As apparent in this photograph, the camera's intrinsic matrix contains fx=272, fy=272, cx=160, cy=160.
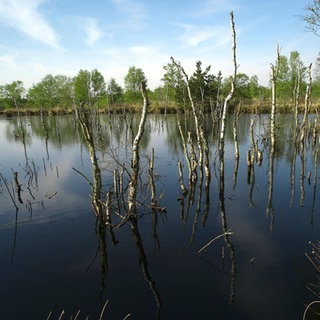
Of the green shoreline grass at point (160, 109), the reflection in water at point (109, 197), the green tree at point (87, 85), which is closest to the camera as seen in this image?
the reflection in water at point (109, 197)

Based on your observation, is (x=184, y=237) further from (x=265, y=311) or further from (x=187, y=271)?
(x=265, y=311)

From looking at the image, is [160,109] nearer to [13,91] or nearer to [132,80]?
[132,80]

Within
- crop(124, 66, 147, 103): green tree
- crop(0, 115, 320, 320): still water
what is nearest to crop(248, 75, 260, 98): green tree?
crop(124, 66, 147, 103): green tree

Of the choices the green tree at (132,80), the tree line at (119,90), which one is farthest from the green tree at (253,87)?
the green tree at (132,80)

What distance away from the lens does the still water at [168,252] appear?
705 cm

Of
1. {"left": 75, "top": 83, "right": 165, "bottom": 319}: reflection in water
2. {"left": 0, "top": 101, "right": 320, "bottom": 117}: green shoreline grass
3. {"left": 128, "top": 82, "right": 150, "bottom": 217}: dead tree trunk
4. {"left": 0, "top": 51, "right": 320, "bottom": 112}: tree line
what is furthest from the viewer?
{"left": 0, "top": 51, "right": 320, "bottom": 112}: tree line

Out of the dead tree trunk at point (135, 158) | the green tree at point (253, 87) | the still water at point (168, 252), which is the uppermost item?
the green tree at point (253, 87)

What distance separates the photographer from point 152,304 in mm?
7066

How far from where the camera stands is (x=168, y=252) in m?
9.53

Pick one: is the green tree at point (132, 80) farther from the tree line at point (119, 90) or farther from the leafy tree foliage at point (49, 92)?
the leafy tree foliage at point (49, 92)

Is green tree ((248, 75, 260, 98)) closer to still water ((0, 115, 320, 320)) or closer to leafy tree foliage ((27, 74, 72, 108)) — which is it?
leafy tree foliage ((27, 74, 72, 108))

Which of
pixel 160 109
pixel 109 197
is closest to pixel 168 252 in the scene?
pixel 109 197

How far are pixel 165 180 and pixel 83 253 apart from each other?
345 inches

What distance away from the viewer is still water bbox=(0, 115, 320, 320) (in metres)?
7.05
